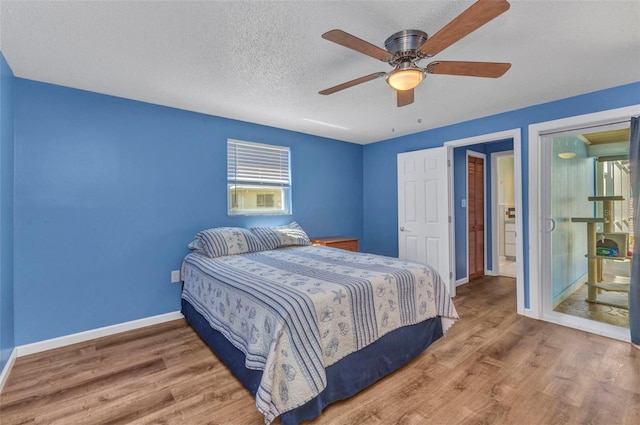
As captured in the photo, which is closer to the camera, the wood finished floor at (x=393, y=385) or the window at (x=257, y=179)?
the wood finished floor at (x=393, y=385)

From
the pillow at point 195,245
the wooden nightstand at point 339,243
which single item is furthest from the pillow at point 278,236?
the pillow at point 195,245

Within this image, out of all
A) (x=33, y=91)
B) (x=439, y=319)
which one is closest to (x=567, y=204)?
(x=439, y=319)

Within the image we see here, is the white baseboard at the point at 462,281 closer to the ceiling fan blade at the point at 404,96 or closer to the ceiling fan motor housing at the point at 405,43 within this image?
the ceiling fan blade at the point at 404,96

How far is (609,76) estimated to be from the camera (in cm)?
248

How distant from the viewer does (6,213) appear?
222 centimetres

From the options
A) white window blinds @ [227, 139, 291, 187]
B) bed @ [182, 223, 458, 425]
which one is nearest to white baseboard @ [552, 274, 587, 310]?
bed @ [182, 223, 458, 425]

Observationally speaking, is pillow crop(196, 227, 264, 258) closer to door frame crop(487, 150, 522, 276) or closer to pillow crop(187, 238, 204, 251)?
pillow crop(187, 238, 204, 251)

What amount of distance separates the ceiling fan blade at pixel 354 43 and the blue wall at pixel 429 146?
237 cm

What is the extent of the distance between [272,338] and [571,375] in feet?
7.19

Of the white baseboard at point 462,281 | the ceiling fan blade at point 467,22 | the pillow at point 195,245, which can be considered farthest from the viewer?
the white baseboard at point 462,281

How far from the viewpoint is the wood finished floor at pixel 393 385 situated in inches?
67.4

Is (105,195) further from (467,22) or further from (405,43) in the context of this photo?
(467,22)

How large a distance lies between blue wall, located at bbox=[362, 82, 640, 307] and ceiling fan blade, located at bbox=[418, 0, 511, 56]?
2.24 m

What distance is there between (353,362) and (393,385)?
0.39 m
